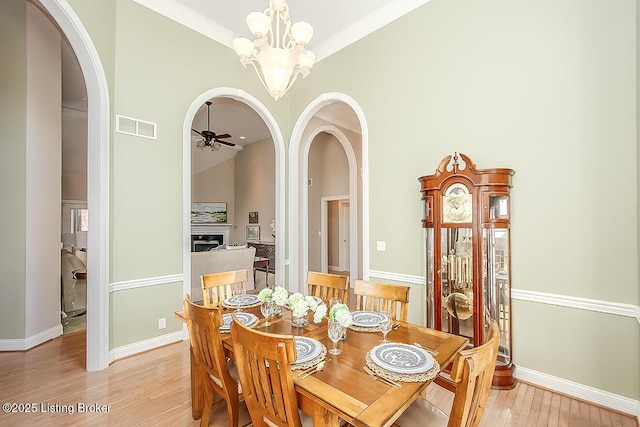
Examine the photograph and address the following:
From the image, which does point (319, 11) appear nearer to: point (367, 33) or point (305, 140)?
point (367, 33)

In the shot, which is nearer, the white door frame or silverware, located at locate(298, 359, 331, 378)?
silverware, located at locate(298, 359, 331, 378)

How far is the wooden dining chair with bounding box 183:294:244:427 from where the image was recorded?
1.50 metres

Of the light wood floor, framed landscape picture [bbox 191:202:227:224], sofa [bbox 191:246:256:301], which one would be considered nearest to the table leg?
the light wood floor

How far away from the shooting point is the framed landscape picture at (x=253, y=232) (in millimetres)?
8947

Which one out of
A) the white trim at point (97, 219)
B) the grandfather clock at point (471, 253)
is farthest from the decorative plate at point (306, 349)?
the white trim at point (97, 219)

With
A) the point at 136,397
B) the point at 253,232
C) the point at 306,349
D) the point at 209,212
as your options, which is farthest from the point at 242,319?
the point at 209,212

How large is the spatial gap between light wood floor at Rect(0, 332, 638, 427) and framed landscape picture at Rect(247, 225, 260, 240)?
603 centimetres

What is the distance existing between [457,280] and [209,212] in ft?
28.5

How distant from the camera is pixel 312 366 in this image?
1.32 m

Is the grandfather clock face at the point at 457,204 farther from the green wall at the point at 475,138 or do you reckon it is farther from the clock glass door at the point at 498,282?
the green wall at the point at 475,138

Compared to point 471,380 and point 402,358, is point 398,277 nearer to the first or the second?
point 402,358

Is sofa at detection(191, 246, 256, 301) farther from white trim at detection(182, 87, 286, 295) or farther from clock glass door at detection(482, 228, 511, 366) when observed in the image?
clock glass door at detection(482, 228, 511, 366)

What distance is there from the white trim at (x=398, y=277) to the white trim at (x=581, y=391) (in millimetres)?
1056

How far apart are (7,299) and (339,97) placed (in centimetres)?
444
